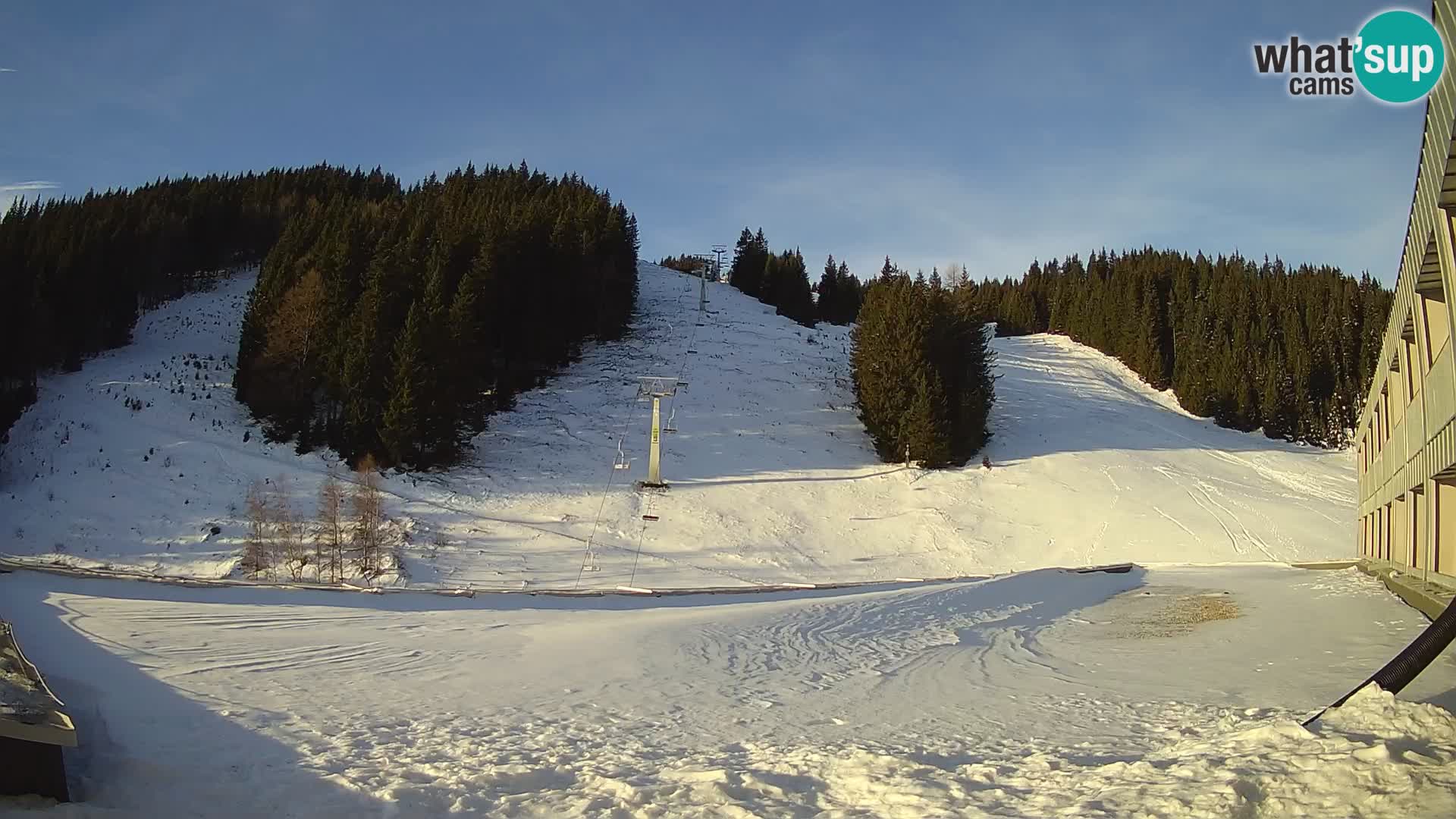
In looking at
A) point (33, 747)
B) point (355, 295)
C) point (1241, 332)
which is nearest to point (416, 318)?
point (355, 295)

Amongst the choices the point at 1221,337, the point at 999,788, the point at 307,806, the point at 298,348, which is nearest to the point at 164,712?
the point at 307,806

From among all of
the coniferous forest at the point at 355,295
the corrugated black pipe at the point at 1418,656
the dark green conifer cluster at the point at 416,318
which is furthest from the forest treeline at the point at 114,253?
the corrugated black pipe at the point at 1418,656

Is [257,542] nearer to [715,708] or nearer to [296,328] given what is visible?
[296,328]

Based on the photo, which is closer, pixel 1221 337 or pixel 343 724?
pixel 343 724

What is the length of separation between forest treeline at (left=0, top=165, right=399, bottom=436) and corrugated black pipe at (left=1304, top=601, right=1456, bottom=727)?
40.2 m

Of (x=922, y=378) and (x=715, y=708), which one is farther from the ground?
(x=922, y=378)

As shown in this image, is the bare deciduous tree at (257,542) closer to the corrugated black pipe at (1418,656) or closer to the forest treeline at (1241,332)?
the corrugated black pipe at (1418,656)

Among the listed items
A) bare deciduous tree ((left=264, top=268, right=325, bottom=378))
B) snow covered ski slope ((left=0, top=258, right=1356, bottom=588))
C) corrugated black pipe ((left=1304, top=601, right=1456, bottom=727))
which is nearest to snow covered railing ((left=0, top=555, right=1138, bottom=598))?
snow covered ski slope ((left=0, top=258, right=1356, bottom=588))

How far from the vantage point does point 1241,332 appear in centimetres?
Result: 6512

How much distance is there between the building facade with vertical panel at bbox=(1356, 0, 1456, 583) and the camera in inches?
352

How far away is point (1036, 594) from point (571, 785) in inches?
603

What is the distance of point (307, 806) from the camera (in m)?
5.77

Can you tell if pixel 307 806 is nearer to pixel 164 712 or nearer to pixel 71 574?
pixel 164 712

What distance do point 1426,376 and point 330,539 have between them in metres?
26.2
